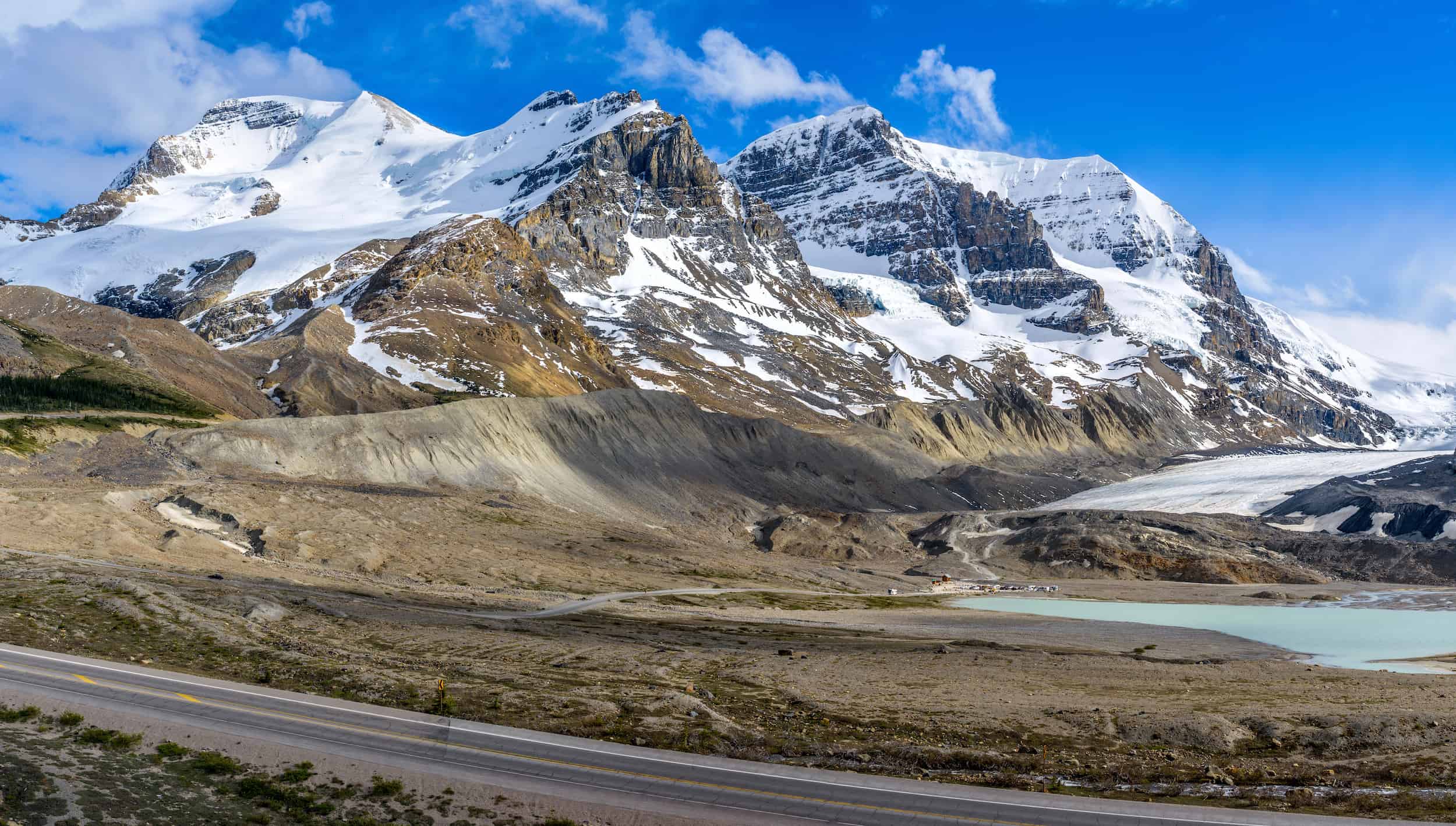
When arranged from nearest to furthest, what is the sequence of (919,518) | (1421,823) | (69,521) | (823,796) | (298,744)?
(1421,823), (823,796), (298,744), (69,521), (919,518)

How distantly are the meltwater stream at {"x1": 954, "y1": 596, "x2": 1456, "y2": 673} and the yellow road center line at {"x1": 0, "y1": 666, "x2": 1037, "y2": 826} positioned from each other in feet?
160

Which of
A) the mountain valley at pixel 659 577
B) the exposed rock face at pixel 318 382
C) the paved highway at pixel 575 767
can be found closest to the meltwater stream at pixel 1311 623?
the mountain valley at pixel 659 577

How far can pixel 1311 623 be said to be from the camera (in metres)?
95.8

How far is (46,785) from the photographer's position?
2756 centimetres

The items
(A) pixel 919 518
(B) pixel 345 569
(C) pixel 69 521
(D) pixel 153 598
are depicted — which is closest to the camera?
(D) pixel 153 598

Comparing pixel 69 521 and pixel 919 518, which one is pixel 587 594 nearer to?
pixel 69 521

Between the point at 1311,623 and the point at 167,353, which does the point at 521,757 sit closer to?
the point at 1311,623

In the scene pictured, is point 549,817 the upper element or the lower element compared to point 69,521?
lower

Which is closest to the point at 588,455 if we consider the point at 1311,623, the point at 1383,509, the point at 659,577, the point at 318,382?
the point at 318,382

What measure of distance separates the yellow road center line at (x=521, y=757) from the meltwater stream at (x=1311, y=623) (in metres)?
48.6

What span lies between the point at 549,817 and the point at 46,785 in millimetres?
13397

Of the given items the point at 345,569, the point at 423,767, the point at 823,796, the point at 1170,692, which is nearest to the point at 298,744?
the point at 423,767

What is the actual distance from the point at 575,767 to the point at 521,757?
1.99 m

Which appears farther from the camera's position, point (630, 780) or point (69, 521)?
point (69, 521)
